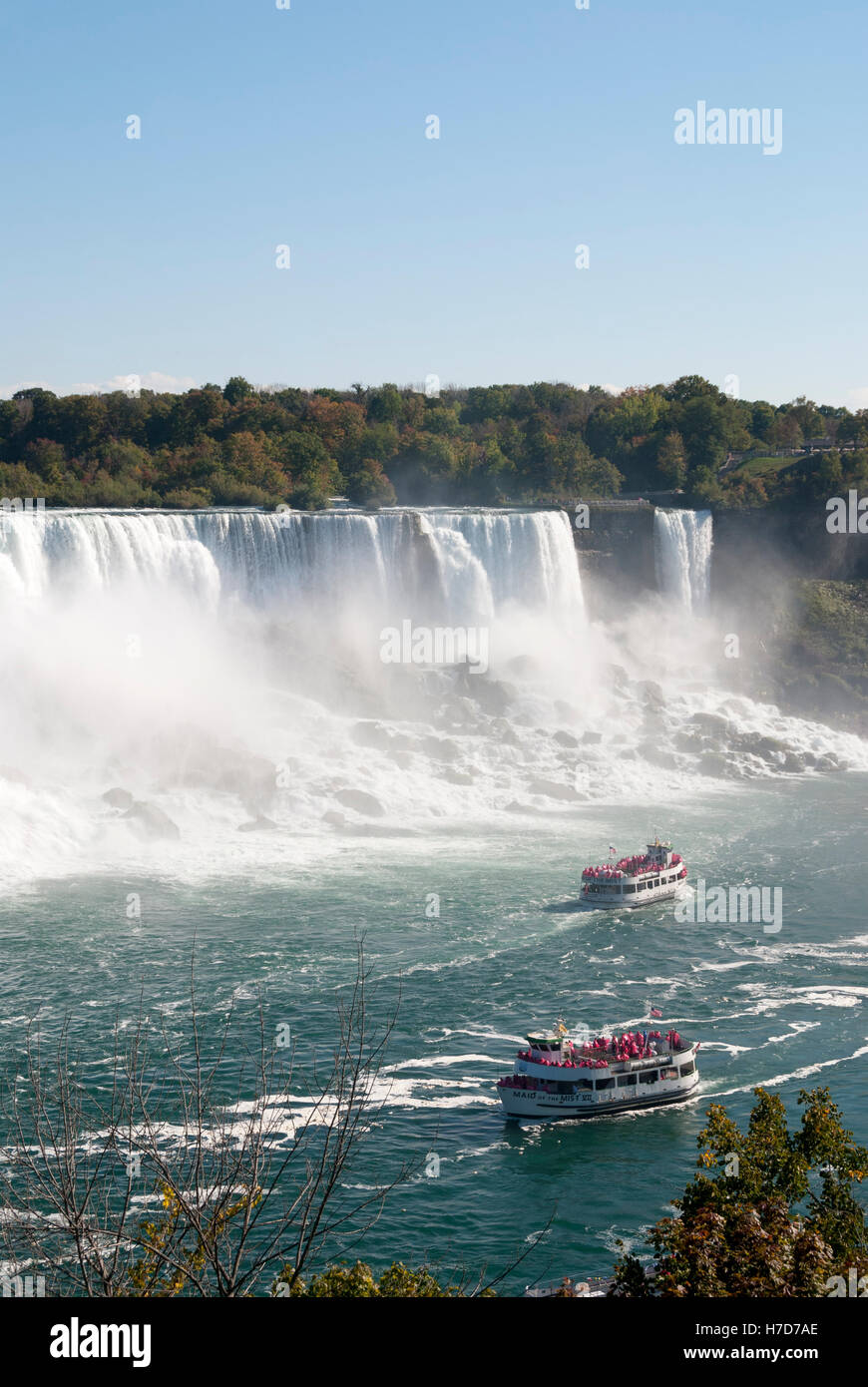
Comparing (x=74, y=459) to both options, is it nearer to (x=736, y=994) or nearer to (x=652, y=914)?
(x=652, y=914)

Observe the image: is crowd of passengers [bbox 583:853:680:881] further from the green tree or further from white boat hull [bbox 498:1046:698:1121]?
the green tree

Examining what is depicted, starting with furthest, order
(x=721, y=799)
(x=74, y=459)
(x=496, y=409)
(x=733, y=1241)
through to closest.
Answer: (x=496, y=409) → (x=74, y=459) → (x=721, y=799) → (x=733, y=1241)

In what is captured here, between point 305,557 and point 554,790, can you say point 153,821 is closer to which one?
point 554,790

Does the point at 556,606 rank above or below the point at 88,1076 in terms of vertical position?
above

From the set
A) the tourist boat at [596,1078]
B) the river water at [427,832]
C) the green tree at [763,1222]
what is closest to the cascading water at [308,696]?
the river water at [427,832]

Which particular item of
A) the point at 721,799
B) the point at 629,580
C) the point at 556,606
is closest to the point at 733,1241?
the point at 721,799

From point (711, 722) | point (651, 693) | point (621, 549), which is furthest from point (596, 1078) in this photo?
point (621, 549)

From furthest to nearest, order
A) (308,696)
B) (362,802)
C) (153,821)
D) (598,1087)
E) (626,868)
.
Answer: (308,696) < (362,802) < (153,821) < (626,868) < (598,1087)

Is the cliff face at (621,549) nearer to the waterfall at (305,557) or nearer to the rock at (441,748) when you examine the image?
the waterfall at (305,557)
